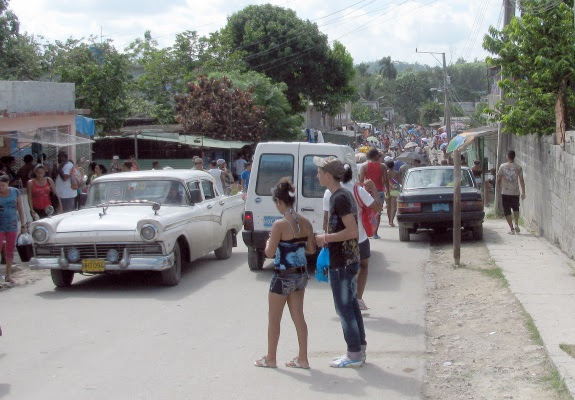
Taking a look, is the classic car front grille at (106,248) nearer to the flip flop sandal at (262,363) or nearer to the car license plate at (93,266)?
the car license plate at (93,266)

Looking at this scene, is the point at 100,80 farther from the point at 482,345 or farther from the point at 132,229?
the point at 482,345

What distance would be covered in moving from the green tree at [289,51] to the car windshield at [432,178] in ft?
112

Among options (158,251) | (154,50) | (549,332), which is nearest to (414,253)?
(158,251)

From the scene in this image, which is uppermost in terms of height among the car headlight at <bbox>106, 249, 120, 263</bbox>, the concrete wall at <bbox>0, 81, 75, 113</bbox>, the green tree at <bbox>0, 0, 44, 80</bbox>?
the green tree at <bbox>0, 0, 44, 80</bbox>

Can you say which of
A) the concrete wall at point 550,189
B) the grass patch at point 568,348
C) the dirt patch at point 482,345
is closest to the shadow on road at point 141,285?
the dirt patch at point 482,345

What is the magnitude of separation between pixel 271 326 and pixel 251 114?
30053mm

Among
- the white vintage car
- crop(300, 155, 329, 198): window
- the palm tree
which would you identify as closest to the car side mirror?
the white vintage car

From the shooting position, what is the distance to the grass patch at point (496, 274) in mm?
11459

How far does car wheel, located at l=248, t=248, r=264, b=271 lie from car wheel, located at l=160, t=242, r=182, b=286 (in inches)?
63.1

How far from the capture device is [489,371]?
23.8ft

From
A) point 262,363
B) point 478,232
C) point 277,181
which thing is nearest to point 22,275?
point 277,181

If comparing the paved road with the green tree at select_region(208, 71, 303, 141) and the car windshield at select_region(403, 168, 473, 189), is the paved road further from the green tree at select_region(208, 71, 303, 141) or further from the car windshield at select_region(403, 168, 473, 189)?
the green tree at select_region(208, 71, 303, 141)

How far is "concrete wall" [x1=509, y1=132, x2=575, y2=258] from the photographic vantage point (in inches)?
520

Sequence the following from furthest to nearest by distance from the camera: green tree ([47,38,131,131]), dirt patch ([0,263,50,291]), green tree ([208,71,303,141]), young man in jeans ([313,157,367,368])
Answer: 1. green tree ([208,71,303,141])
2. green tree ([47,38,131,131])
3. dirt patch ([0,263,50,291])
4. young man in jeans ([313,157,367,368])
